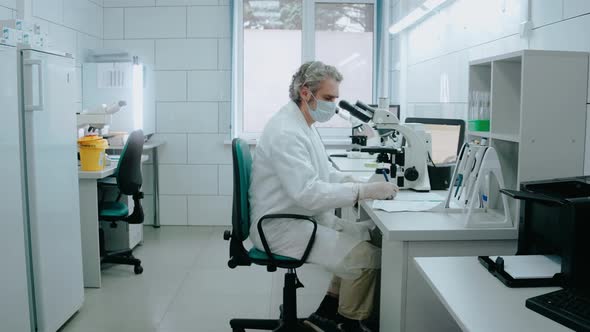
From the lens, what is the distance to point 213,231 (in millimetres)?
4727

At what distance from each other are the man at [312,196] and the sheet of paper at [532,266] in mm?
737

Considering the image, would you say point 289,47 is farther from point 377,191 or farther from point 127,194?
point 377,191

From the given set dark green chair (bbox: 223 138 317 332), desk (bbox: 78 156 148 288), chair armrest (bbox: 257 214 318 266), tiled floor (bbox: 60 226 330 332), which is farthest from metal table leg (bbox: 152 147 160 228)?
chair armrest (bbox: 257 214 318 266)

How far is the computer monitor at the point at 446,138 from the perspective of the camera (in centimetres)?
262

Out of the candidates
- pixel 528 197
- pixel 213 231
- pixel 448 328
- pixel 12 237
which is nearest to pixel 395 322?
pixel 448 328

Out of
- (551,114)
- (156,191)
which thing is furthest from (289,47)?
(551,114)

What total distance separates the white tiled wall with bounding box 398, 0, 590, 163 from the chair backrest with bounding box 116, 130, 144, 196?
6.47 feet

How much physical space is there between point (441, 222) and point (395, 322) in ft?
1.27

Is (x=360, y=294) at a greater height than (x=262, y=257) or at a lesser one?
lesser

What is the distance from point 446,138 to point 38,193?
1982mm

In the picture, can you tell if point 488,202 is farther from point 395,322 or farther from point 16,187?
point 16,187

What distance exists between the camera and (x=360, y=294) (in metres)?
2.21

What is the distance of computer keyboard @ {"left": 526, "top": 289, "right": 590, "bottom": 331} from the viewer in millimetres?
1051

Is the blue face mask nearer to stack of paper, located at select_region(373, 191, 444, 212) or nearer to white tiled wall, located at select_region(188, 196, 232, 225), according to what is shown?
stack of paper, located at select_region(373, 191, 444, 212)
